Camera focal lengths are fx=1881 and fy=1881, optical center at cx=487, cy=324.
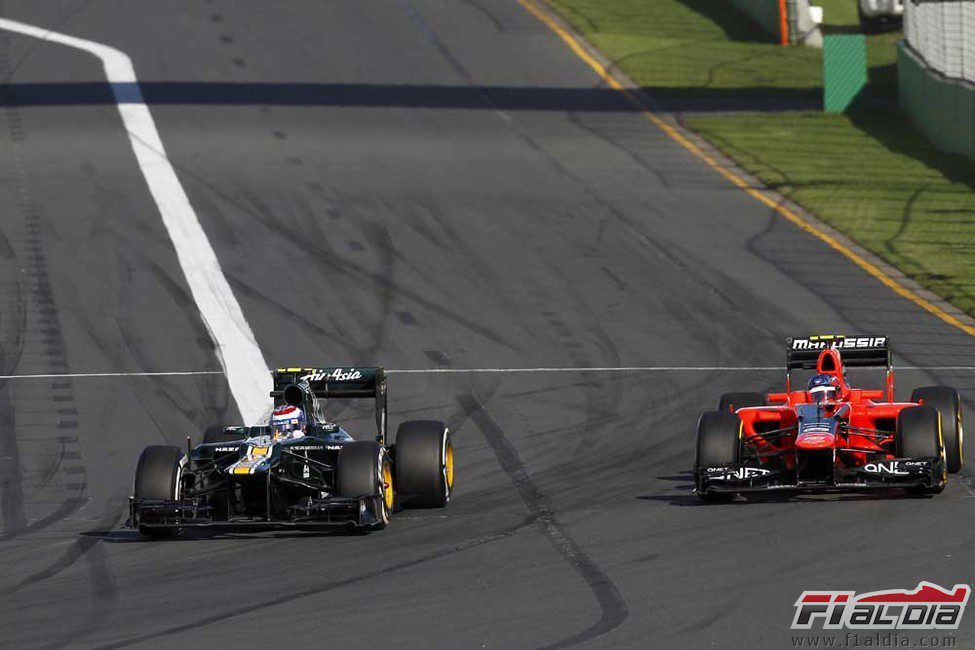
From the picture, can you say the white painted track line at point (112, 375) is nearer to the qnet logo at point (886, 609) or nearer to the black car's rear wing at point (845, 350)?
the black car's rear wing at point (845, 350)

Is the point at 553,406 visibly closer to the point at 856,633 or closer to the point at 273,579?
the point at 273,579

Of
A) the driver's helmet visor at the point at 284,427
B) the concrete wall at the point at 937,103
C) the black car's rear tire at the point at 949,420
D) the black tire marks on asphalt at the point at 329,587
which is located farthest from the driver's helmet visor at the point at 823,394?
the concrete wall at the point at 937,103

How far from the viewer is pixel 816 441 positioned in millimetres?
16188

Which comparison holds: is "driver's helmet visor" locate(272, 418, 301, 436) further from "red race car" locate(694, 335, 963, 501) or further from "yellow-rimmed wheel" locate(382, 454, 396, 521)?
"red race car" locate(694, 335, 963, 501)

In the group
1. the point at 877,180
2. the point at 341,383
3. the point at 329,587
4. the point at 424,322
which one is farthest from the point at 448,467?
the point at 877,180

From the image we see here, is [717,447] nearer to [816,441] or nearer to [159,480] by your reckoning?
[816,441]

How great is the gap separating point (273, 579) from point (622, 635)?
10.7ft

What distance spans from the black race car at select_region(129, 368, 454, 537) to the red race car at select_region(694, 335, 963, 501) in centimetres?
254

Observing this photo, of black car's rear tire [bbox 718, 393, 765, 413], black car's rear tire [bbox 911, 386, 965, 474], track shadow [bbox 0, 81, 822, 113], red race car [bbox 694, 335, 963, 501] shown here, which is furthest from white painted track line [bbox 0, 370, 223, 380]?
track shadow [bbox 0, 81, 822, 113]

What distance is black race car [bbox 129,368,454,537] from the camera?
1565 centimetres

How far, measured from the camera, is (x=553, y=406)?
2194 cm

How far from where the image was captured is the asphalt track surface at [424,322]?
43.5 ft

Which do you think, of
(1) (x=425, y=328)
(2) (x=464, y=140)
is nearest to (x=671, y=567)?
(1) (x=425, y=328)

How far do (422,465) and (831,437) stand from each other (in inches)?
142
